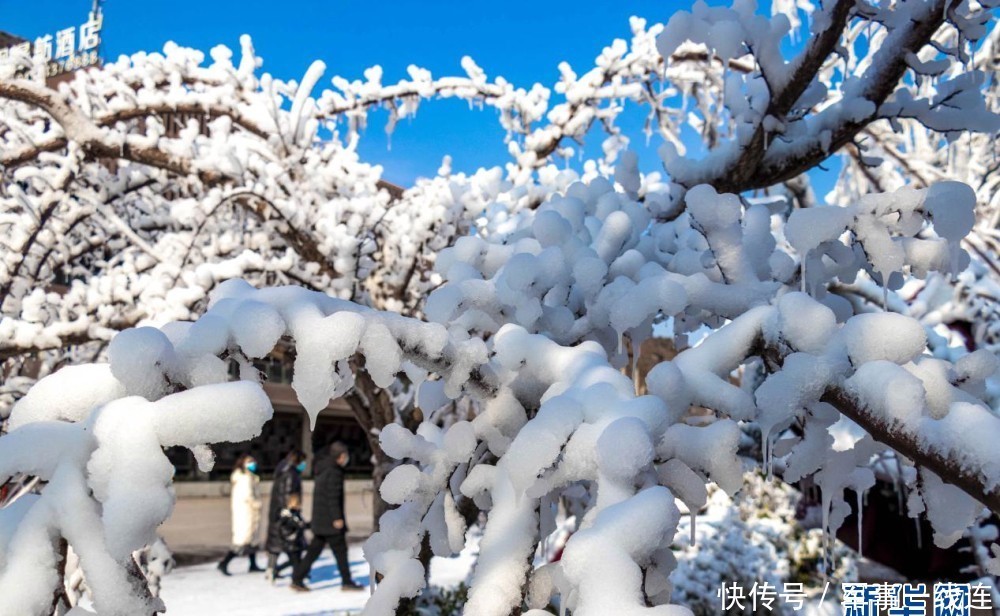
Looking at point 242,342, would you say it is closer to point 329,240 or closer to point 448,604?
point 329,240

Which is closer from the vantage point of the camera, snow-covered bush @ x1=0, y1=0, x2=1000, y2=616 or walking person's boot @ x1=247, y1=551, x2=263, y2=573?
snow-covered bush @ x1=0, y1=0, x2=1000, y2=616

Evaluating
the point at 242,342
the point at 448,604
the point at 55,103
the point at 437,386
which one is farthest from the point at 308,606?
the point at 242,342

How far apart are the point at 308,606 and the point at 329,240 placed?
4.62 metres

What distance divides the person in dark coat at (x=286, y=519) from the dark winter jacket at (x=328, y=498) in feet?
1.90

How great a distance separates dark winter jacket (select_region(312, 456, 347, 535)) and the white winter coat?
1692 mm

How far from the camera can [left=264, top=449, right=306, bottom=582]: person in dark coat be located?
30.1 feet

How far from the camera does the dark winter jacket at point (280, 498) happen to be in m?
9.20

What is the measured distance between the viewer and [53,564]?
35.3 inches

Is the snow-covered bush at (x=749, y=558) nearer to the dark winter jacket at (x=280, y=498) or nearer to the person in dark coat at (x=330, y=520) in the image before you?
the person in dark coat at (x=330, y=520)

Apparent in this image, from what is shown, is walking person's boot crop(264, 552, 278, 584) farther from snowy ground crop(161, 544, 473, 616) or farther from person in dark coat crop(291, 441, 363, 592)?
person in dark coat crop(291, 441, 363, 592)

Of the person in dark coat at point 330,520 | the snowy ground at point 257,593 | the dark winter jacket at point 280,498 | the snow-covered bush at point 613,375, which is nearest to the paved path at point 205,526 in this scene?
the snowy ground at point 257,593

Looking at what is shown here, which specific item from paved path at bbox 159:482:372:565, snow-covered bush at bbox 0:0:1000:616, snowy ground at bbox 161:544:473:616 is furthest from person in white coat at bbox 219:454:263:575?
snow-covered bush at bbox 0:0:1000:616

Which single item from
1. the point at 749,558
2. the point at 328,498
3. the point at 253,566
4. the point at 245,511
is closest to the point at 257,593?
the point at 328,498

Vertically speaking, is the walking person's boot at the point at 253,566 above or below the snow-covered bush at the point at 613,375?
below
